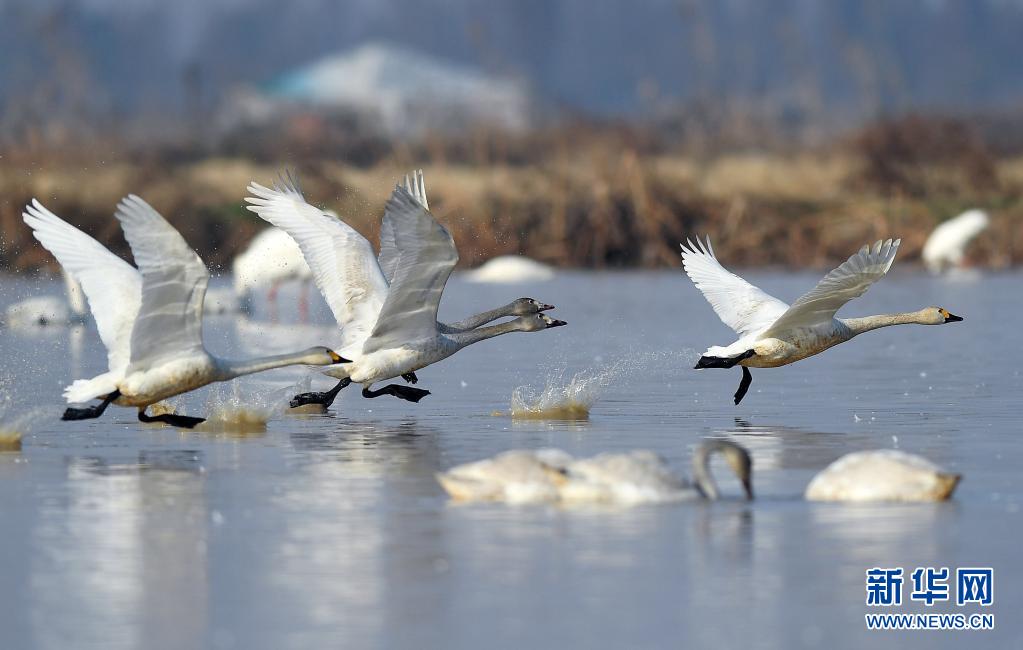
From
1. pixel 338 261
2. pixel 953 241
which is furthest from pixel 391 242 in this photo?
pixel 953 241

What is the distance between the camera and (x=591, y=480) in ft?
33.1

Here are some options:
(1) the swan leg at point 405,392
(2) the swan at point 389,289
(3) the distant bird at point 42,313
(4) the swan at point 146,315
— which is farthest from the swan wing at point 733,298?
(3) the distant bird at point 42,313

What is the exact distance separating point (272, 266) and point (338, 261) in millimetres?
10179

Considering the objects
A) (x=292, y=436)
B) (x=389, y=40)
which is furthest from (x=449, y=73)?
(x=389, y=40)

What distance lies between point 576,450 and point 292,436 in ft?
6.78

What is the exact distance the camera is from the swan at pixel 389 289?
12969 mm

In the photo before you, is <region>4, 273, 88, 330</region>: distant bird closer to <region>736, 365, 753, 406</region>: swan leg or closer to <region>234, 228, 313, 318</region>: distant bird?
<region>234, 228, 313, 318</region>: distant bird

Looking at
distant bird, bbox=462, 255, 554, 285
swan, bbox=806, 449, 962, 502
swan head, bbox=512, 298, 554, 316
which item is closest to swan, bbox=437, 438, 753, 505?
swan, bbox=806, 449, 962, 502

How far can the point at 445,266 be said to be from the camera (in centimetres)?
1320

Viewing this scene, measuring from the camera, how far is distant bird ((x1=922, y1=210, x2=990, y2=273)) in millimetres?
31594

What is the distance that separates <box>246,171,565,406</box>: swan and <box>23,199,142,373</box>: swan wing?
5.64 ft

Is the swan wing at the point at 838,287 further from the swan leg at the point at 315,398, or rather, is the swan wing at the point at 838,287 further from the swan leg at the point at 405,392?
the swan leg at the point at 315,398

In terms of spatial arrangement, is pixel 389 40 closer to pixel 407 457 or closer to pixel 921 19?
pixel 921 19

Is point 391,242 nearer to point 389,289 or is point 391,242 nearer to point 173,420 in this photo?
point 389,289
